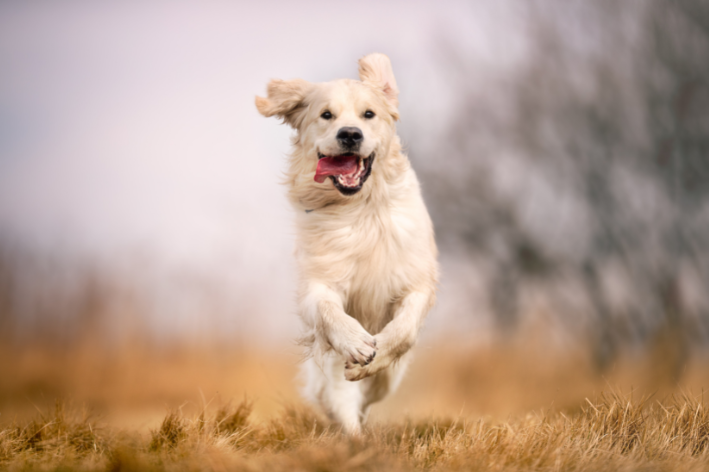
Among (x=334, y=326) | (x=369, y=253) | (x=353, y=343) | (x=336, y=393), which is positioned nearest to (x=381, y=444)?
(x=353, y=343)

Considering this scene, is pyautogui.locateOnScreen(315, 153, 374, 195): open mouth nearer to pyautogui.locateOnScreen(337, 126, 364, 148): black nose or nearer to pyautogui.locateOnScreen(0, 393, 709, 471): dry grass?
pyautogui.locateOnScreen(337, 126, 364, 148): black nose

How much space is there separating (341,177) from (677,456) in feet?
8.37

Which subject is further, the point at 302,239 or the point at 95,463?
Result: the point at 302,239

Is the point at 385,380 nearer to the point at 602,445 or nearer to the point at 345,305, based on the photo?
the point at 345,305

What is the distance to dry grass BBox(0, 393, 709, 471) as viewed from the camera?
2.82 meters

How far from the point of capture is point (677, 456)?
10.2 feet

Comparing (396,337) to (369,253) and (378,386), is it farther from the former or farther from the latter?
(378,386)

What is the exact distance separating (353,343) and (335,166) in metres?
1.16

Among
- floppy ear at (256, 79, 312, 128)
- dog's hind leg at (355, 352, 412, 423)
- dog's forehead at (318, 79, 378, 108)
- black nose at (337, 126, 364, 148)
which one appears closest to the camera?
black nose at (337, 126, 364, 148)

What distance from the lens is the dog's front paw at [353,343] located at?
→ 10.8 feet

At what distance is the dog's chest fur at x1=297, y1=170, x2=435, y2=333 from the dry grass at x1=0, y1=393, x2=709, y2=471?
0.89m

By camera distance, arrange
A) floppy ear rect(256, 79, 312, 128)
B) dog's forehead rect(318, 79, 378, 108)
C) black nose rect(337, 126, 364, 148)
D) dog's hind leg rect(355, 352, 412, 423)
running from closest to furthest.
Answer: black nose rect(337, 126, 364, 148) → dog's forehead rect(318, 79, 378, 108) → floppy ear rect(256, 79, 312, 128) → dog's hind leg rect(355, 352, 412, 423)

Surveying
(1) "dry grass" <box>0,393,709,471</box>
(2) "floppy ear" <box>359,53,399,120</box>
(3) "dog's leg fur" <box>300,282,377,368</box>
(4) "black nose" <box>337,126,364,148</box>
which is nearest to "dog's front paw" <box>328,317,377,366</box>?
(3) "dog's leg fur" <box>300,282,377,368</box>

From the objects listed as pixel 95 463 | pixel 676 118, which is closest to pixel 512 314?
pixel 676 118
